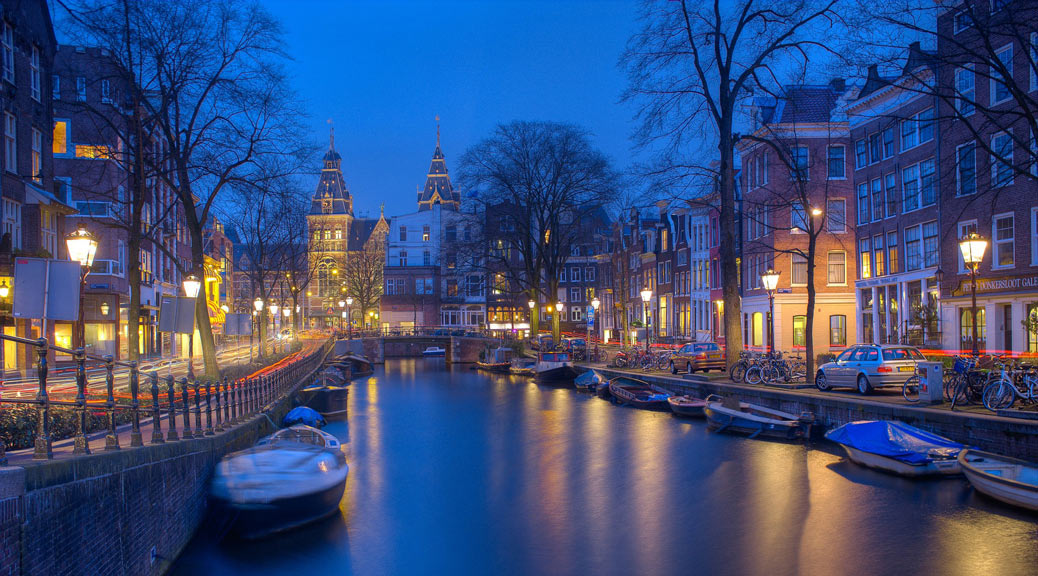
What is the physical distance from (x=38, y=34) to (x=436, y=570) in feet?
87.6

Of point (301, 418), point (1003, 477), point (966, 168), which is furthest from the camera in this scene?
point (301, 418)

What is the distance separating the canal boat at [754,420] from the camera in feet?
84.6

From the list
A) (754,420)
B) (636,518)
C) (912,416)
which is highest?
(912,416)

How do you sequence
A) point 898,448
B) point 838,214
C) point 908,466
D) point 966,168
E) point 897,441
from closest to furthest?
point 908,466 → point 898,448 → point 897,441 → point 966,168 → point 838,214

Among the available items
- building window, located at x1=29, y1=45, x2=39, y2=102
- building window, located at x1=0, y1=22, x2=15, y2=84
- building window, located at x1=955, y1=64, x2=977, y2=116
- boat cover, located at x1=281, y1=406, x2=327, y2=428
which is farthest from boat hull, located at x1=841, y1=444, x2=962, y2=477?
building window, located at x1=29, y1=45, x2=39, y2=102

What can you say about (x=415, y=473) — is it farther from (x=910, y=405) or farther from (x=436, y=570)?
(x=910, y=405)

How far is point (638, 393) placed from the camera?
3800 centimetres

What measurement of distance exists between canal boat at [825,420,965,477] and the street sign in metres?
17.5

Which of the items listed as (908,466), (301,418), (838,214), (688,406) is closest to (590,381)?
(688,406)

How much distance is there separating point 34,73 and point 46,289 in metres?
24.0

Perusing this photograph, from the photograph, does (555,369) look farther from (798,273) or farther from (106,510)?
(106,510)

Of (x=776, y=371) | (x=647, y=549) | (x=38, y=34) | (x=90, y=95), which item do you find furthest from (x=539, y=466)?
(x=90, y=95)

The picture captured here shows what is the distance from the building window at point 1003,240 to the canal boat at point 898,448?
15.1 meters

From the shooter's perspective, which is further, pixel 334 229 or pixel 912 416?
pixel 334 229
